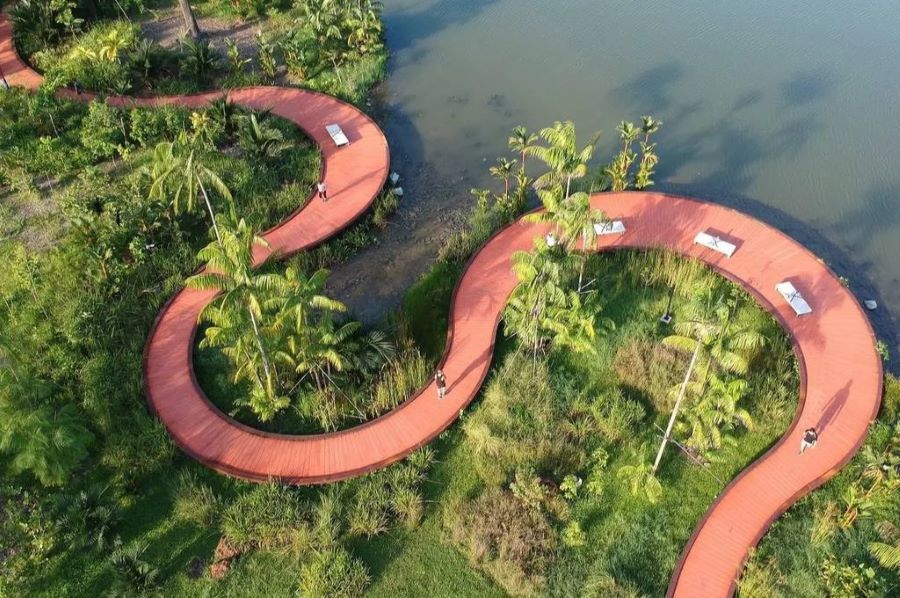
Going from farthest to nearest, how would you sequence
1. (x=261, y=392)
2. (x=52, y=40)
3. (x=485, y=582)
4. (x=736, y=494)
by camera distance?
(x=52, y=40), (x=261, y=392), (x=736, y=494), (x=485, y=582)

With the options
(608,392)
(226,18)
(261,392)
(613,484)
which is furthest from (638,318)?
(226,18)

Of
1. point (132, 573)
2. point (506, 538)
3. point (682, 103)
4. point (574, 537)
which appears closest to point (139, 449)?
point (132, 573)

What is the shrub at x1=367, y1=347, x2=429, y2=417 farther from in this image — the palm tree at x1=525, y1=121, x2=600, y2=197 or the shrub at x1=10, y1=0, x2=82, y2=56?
the shrub at x1=10, y1=0, x2=82, y2=56

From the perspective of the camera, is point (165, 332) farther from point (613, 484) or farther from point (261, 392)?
point (613, 484)

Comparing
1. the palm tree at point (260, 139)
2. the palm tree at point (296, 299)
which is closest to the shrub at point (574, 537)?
the palm tree at point (296, 299)

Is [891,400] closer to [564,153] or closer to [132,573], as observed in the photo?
[564,153]

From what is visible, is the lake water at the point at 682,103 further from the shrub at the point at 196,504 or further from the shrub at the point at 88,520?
the shrub at the point at 88,520
